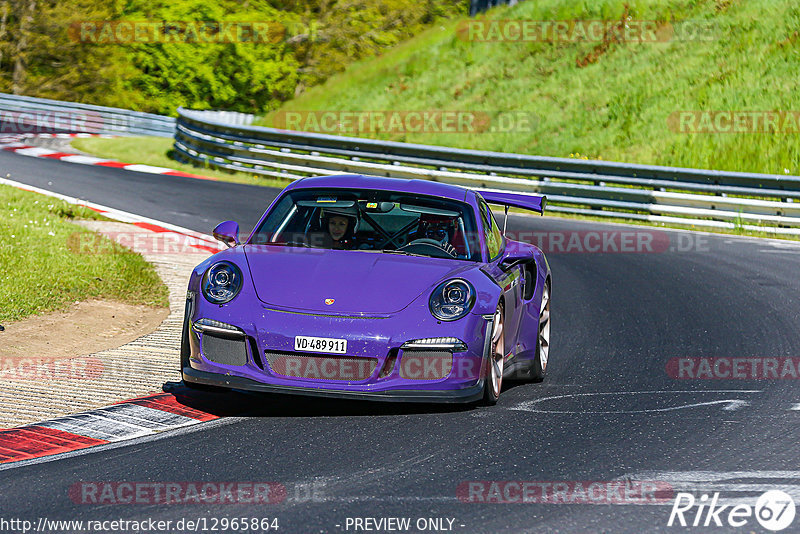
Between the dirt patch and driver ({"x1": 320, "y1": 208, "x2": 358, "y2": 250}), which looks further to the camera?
the dirt patch

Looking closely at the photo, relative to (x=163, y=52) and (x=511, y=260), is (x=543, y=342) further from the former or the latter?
(x=163, y=52)

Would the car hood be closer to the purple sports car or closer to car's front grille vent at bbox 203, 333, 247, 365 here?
the purple sports car

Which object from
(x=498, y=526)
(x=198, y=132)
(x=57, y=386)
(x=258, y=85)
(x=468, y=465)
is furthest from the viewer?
(x=258, y=85)

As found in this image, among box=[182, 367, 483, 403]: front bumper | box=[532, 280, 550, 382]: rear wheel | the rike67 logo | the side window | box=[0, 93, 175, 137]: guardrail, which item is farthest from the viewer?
box=[0, 93, 175, 137]: guardrail

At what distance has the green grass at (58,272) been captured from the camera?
9352mm

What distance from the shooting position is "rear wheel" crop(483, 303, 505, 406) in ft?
20.6

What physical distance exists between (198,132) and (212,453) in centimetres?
1926

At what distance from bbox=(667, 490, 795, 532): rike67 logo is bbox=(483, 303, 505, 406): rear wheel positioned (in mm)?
1795

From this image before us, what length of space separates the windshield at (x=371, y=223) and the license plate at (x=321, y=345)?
1.18 meters

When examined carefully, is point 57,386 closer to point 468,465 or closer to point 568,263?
point 468,465

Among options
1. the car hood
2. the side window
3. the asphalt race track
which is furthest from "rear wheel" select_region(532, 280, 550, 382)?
the car hood

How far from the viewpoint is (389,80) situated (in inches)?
1293

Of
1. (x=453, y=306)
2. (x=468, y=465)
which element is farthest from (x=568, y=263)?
(x=468, y=465)

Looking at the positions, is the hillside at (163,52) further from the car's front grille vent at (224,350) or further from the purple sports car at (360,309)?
the car's front grille vent at (224,350)
